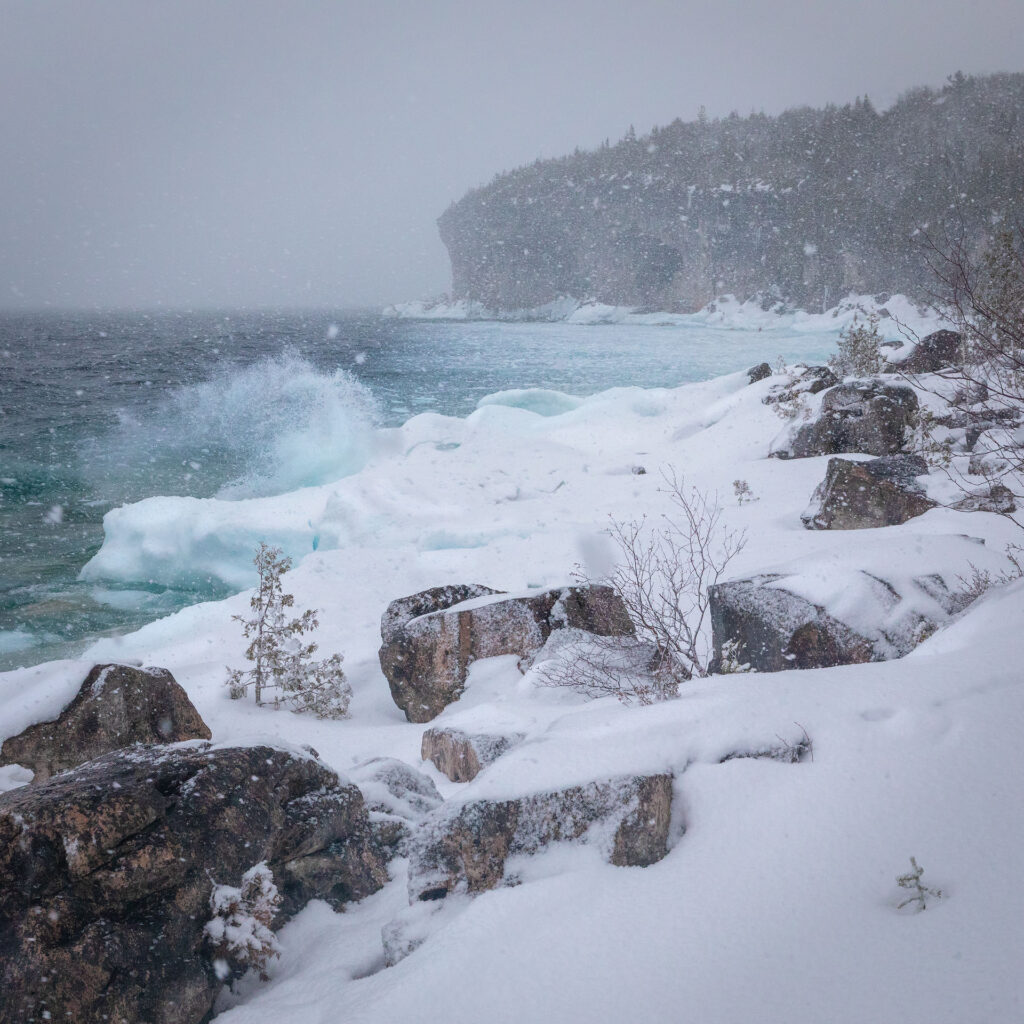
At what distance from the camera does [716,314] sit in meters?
86.7

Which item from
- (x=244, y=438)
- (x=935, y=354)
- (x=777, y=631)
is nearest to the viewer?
(x=777, y=631)

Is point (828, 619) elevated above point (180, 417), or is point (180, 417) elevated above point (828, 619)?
point (180, 417)

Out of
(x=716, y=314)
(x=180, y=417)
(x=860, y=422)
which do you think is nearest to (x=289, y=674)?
(x=860, y=422)

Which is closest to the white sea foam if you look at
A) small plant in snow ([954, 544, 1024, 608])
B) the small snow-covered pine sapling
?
small plant in snow ([954, 544, 1024, 608])

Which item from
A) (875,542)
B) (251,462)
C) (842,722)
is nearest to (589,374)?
(251,462)

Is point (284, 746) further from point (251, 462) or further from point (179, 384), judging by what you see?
point (179, 384)

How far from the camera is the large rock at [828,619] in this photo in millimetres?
4312

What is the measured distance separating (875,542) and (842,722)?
124 inches

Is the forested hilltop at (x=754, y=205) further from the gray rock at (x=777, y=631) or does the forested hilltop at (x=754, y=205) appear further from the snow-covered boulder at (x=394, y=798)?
the snow-covered boulder at (x=394, y=798)

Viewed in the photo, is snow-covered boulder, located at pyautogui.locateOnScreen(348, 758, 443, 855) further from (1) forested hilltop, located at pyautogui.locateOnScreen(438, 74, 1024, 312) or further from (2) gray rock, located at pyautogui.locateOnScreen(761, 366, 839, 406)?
(1) forested hilltop, located at pyautogui.locateOnScreen(438, 74, 1024, 312)

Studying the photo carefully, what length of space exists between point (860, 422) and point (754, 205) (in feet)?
332

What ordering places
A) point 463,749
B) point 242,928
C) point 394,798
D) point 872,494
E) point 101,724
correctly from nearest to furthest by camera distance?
point 242,928, point 394,798, point 463,749, point 101,724, point 872,494

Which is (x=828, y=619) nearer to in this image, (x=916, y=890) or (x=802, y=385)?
(x=916, y=890)

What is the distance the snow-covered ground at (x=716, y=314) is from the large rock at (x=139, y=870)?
5003cm
